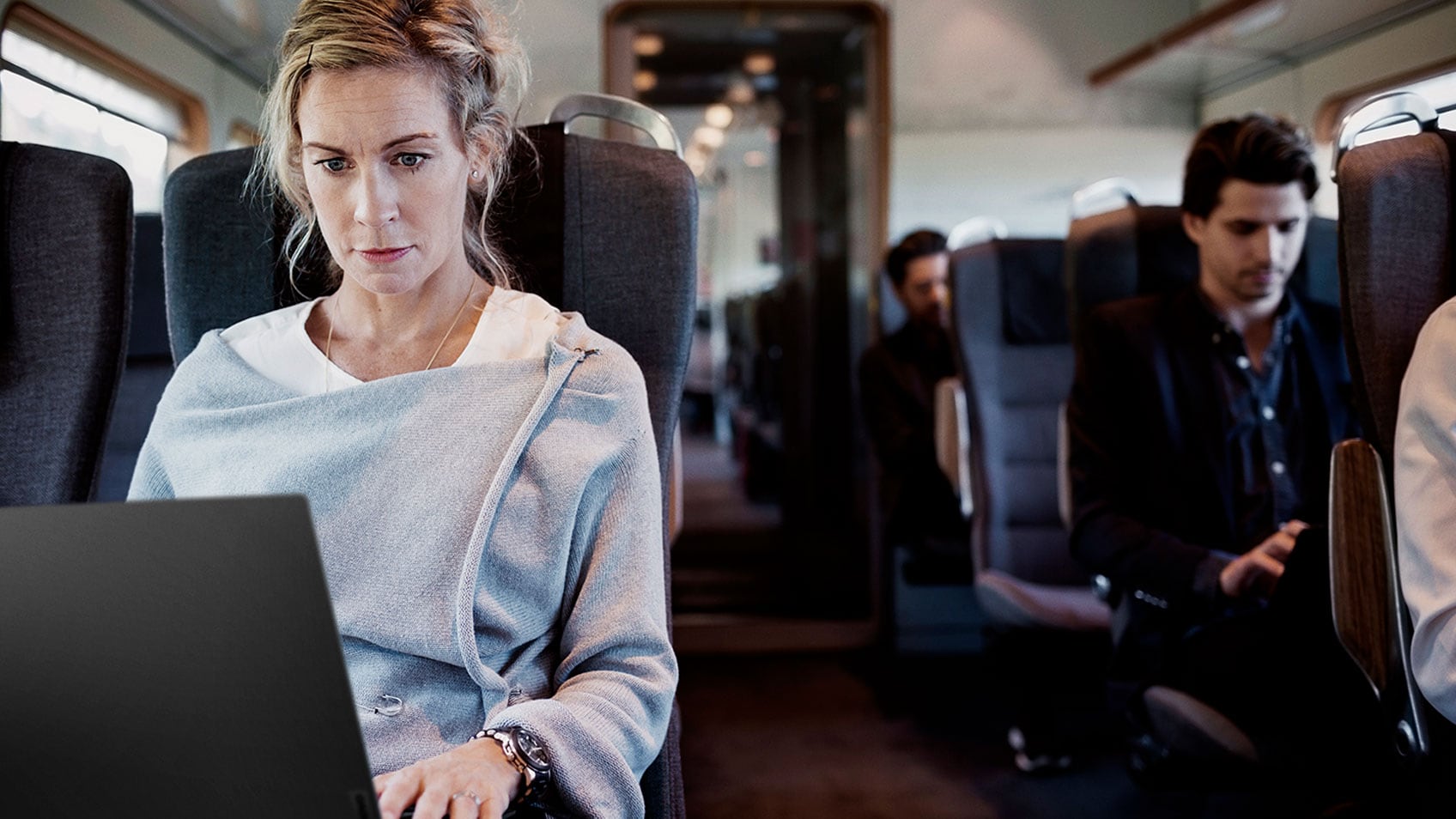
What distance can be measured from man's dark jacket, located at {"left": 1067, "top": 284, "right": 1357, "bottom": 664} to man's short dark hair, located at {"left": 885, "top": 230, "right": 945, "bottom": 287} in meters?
1.45

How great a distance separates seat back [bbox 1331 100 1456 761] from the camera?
1.24 metres

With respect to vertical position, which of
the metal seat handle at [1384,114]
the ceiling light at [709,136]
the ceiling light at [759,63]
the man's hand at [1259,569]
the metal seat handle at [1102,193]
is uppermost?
the ceiling light at [759,63]

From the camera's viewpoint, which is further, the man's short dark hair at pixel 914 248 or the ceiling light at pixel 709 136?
the ceiling light at pixel 709 136

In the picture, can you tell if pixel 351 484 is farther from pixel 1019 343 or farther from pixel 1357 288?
pixel 1019 343

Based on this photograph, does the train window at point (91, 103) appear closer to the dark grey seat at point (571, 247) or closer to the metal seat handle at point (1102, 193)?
the dark grey seat at point (571, 247)

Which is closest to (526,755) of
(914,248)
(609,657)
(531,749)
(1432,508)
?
(531,749)

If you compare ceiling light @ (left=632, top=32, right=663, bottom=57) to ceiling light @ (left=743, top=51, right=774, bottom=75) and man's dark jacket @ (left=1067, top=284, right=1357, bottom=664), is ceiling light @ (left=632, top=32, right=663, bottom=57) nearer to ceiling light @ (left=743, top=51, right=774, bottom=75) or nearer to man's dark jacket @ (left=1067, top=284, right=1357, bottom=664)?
ceiling light @ (left=743, top=51, right=774, bottom=75)

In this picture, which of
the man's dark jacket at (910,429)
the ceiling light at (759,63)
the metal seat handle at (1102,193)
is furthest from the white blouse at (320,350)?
the ceiling light at (759,63)

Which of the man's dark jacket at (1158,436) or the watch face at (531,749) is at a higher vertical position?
the man's dark jacket at (1158,436)

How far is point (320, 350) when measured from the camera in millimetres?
1081

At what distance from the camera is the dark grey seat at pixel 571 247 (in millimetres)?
1174

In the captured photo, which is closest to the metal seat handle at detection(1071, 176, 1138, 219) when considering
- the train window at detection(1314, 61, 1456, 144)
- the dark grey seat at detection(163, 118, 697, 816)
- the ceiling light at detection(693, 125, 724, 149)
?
the train window at detection(1314, 61, 1456, 144)

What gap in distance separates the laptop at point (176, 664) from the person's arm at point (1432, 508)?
3.23 ft

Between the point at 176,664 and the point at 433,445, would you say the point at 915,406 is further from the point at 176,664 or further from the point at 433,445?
the point at 176,664
